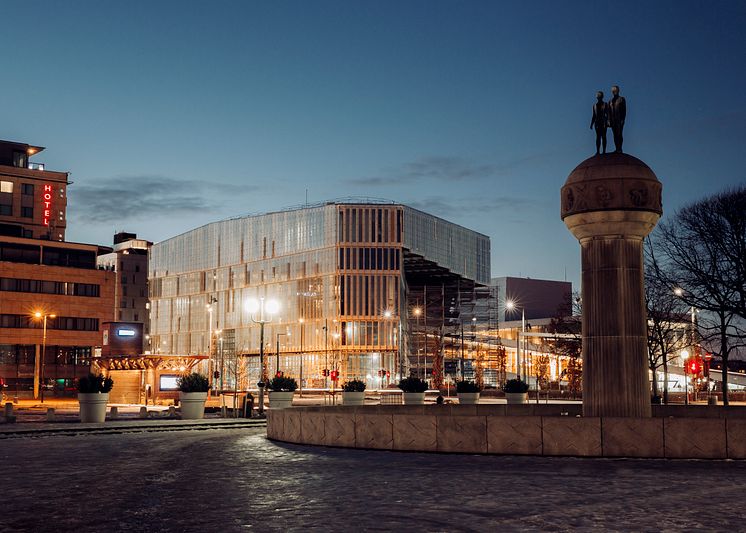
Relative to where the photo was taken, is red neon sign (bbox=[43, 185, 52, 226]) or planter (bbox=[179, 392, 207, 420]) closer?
planter (bbox=[179, 392, 207, 420])

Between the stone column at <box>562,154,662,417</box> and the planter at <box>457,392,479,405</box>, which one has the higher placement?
the stone column at <box>562,154,662,417</box>

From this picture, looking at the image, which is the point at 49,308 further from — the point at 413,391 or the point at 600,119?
the point at 600,119

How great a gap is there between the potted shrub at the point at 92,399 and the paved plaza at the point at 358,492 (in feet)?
53.4

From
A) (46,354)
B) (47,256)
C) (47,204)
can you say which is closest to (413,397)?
(46,354)

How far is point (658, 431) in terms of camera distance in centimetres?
1967

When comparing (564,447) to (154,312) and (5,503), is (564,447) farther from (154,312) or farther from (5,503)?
(154,312)

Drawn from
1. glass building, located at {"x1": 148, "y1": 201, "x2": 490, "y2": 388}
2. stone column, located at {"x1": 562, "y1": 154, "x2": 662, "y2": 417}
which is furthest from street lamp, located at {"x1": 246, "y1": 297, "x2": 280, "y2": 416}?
Result: stone column, located at {"x1": 562, "y1": 154, "x2": 662, "y2": 417}

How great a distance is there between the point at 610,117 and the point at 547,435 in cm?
848

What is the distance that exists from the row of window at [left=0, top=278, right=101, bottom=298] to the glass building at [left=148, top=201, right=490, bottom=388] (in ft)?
55.7

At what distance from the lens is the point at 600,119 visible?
76.8 feet

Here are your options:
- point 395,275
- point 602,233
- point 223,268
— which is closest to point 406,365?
point 395,275

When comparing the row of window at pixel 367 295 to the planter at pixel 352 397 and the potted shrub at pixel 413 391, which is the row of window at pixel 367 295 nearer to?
the planter at pixel 352 397

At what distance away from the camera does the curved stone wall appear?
19578 millimetres

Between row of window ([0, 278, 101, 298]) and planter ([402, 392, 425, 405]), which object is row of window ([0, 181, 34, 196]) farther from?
planter ([402, 392, 425, 405])
